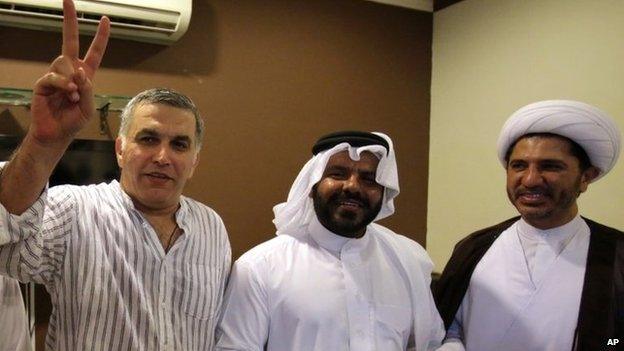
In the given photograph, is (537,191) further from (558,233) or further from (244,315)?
(244,315)

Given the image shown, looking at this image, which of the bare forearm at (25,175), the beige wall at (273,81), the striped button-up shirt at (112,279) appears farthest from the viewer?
the beige wall at (273,81)

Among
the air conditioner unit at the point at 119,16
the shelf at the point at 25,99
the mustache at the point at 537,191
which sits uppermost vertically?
the air conditioner unit at the point at 119,16

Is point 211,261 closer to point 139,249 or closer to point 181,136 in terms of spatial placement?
point 139,249

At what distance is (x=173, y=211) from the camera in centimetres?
158

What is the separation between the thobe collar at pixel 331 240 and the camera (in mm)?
1761

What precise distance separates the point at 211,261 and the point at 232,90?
152cm

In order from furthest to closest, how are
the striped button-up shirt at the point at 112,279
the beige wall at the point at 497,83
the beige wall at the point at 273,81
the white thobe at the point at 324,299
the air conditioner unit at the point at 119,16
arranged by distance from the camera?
the beige wall at the point at 273,81
the beige wall at the point at 497,83
the air conditioner unit at the point at 119,16
the white thobe at the point at 324,299
the striped button-up shirt at the point at 112,279

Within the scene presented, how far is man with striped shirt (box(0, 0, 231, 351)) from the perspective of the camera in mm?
1132

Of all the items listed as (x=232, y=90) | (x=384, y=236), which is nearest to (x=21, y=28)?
(x=232, y=90)

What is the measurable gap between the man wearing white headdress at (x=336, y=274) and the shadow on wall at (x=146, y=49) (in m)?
1.30

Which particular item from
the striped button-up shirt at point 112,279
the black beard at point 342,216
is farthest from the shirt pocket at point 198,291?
the black beard at point 342,216

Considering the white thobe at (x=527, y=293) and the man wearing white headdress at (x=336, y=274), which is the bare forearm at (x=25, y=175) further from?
the white thobe at (x=527, y=293)

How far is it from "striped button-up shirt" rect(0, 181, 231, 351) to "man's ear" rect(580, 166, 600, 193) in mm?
1346

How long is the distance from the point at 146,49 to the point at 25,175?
176 cm
